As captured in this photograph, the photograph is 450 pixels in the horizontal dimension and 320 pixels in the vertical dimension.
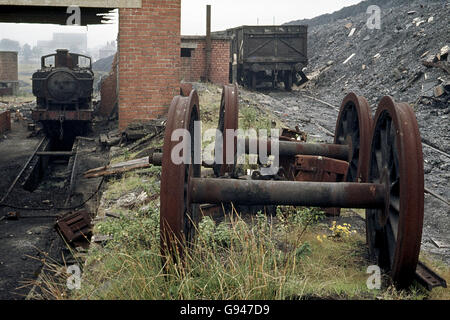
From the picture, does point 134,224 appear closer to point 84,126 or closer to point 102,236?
point 102,236

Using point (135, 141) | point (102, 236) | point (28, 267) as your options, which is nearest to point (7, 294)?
point (28, 267)

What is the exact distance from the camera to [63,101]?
1256cm

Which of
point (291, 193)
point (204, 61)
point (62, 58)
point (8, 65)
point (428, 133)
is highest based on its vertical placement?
point (8, 65)

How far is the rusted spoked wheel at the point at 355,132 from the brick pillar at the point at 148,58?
464cm

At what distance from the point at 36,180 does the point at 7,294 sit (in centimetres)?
558

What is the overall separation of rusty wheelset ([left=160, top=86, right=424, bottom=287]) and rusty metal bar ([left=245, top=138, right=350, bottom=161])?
158 cm

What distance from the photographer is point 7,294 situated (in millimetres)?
4223

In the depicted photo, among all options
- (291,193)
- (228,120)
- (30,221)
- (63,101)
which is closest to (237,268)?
(291,193)

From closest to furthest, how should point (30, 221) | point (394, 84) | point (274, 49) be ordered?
point (30, 221), point (394, 84), point (274, 49)

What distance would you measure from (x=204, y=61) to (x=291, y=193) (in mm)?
13857

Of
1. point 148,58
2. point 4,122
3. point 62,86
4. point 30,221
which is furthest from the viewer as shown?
point 4,122

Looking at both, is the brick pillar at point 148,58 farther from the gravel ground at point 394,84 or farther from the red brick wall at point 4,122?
the red brick wall at point 4,122

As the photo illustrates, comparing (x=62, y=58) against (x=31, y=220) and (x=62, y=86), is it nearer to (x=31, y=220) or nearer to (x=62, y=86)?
(x=62, y=86)

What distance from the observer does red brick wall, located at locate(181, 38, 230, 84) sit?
1664cm
